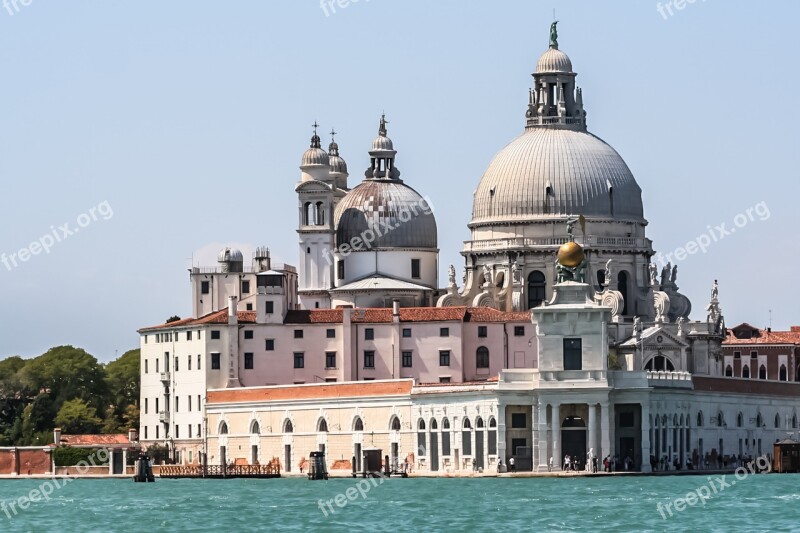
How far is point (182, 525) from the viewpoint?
85.6m

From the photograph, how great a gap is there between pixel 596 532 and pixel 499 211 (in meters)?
57.1

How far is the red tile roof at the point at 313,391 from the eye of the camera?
123 meters

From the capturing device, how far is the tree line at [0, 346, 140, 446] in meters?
144

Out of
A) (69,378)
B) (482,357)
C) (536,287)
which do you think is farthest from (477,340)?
(69,378)

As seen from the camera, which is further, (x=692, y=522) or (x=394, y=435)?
(x=394, y=435)

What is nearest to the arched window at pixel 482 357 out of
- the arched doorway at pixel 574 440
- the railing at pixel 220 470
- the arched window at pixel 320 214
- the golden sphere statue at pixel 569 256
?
the railing at pixel 220 470

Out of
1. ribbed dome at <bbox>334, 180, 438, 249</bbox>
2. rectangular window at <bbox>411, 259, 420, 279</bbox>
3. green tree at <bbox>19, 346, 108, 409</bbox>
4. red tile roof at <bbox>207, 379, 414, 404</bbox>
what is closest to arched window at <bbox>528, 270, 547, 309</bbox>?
rectangular window at <bbox>411, 259, 420, 279</bbox>

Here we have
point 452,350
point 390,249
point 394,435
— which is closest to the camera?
point 394,435

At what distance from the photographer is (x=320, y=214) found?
459 ft

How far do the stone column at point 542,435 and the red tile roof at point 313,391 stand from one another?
729cm

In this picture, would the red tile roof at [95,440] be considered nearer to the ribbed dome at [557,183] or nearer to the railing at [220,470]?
the railing at [220,470]

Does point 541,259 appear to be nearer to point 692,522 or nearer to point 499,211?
point 499,211

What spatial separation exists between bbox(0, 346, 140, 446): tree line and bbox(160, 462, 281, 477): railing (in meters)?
16.8

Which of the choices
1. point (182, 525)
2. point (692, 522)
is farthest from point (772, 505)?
point (182, 525)
